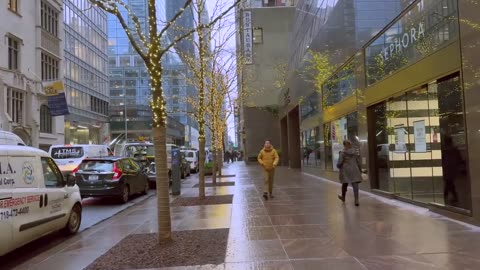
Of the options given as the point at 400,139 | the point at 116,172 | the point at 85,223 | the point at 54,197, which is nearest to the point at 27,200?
the point at 54,197

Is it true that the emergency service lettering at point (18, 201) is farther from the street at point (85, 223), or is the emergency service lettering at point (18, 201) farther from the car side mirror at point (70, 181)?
the car side mirror at point (70, 181)

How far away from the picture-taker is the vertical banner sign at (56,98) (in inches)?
1326

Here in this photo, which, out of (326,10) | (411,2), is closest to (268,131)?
(326,10)

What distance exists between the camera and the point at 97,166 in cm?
1568

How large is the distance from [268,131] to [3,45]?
28163 mm

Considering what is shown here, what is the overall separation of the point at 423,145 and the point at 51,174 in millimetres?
7882

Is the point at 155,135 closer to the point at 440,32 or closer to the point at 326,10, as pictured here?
the point at 440,32

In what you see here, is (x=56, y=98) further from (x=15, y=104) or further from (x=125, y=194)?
(x=125, y=194)

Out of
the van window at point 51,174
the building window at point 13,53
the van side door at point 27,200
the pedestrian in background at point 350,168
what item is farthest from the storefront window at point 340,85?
the building window at point 13,53

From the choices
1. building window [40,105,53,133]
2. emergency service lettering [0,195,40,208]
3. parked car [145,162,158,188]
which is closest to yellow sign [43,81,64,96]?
building window [40,105,53,133]

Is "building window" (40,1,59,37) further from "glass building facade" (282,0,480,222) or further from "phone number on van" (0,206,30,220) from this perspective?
"phone number on van" (0,206,30,220)

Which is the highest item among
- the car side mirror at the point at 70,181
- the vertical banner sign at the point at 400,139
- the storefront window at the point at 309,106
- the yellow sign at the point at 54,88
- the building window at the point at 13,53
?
the building window at the point at 13,53

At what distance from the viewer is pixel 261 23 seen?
1989 inches

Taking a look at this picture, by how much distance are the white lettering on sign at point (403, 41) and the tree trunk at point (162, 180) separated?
20.6ft
